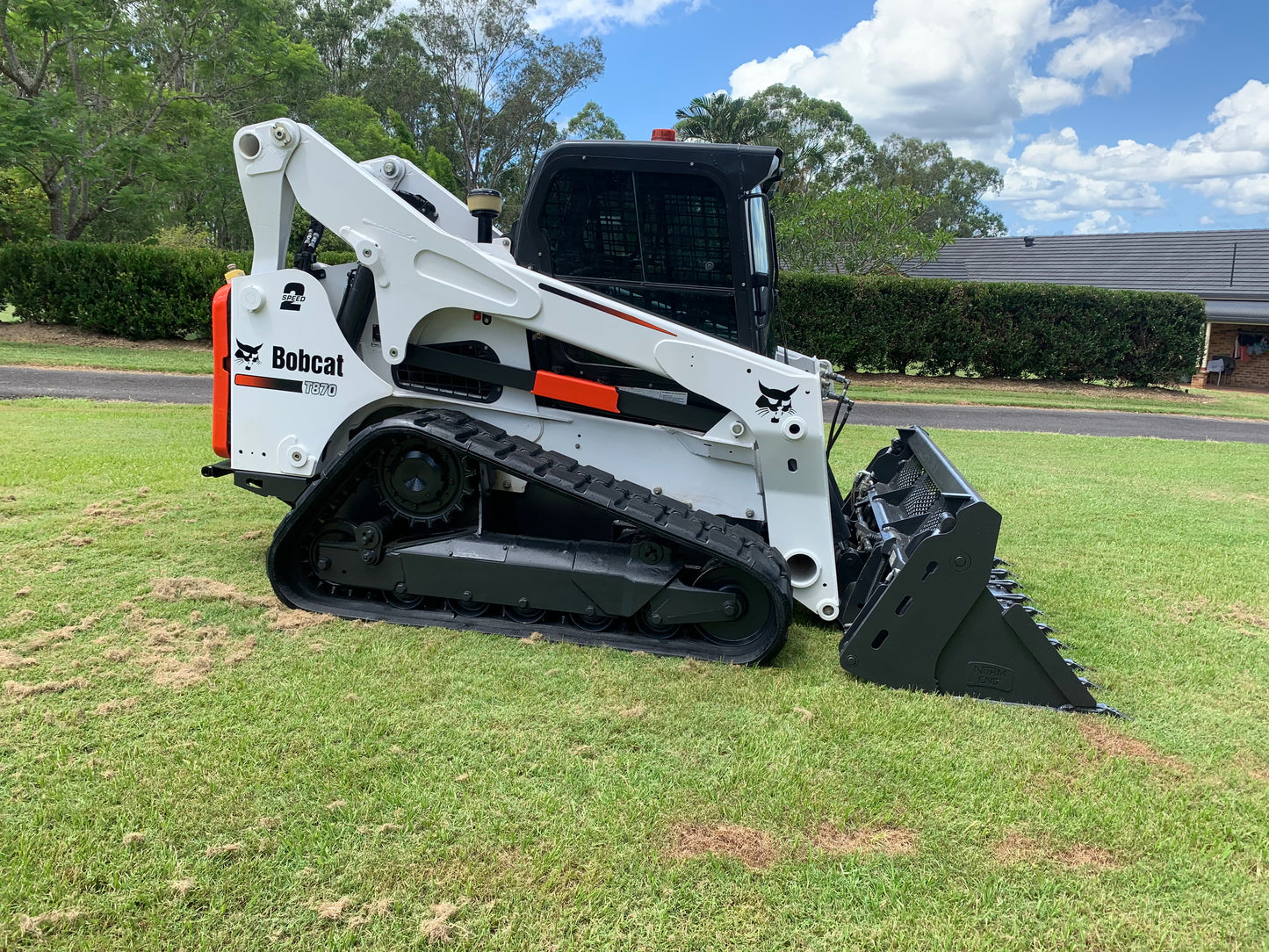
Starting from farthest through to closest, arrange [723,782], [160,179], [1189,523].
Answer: [160,179] → [1189,523] → [723,782]

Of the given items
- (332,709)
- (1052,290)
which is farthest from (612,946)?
(1052,290)

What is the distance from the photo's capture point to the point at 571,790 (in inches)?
114

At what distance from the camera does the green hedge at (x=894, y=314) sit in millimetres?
17828

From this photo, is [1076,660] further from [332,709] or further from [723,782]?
[332,709]

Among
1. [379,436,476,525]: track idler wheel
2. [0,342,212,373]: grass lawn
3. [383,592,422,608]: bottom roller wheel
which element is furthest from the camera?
[0,342,212,373]: grass lawn

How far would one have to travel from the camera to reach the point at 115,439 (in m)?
8.41

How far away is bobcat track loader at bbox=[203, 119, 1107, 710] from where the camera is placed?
4113mm

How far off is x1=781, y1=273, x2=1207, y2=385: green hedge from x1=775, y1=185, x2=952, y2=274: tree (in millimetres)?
4546

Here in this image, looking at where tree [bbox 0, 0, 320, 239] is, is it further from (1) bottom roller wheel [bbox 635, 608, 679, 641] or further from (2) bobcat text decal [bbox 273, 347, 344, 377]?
(1) bottom roller wheel [bbox 635, 608, 679, 641]

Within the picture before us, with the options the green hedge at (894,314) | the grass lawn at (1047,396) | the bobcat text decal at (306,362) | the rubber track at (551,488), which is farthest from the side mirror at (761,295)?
the green hedge at (894,314)

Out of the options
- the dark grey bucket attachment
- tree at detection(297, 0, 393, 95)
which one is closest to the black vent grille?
the dark grey bucket attachment

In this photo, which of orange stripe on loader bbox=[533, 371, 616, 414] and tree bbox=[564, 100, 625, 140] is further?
tree bbox=[564, 100, 625, 140]

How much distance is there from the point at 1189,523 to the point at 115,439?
411 inches

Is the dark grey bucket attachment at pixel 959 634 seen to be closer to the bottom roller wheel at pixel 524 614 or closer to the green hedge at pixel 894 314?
the bottom roller wheel at pixel 524 614
